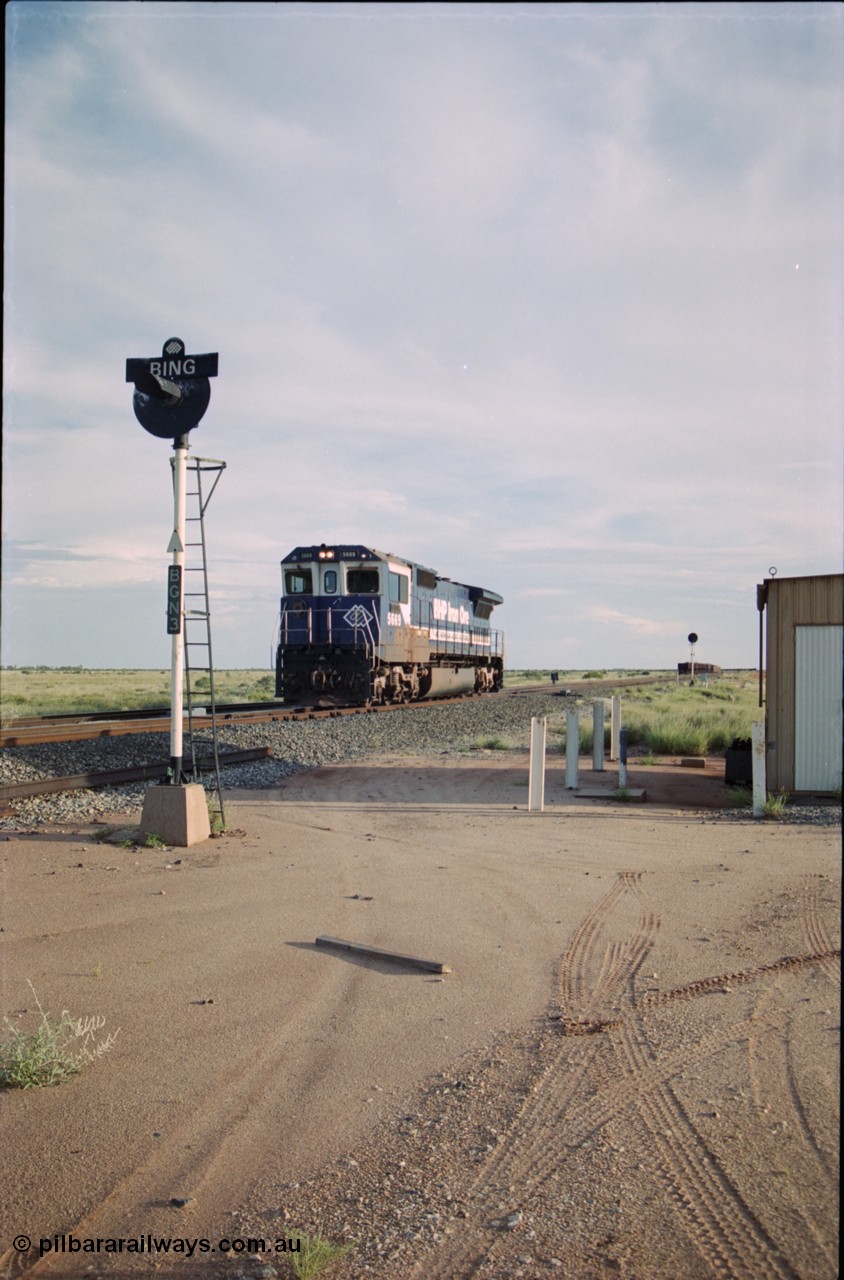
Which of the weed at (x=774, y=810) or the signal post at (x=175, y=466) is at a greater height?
the signal post at (x=175, y=466)

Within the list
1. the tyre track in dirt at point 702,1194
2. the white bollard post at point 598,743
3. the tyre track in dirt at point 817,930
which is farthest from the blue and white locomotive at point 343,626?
the tyre track in dirt at point 702,1194

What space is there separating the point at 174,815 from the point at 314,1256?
6.11 metres

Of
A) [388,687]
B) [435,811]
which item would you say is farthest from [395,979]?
[388,687]

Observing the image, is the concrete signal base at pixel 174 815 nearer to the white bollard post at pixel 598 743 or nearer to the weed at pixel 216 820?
the weed at pixel 216 820

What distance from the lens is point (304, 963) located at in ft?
18.0

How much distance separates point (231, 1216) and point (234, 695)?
134 ft

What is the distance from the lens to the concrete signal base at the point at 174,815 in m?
8.59

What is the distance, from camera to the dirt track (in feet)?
9.90

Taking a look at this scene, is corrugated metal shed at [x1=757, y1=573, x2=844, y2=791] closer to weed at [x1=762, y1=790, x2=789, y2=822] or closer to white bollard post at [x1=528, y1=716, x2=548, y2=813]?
weed at [x1=762, y1=790, x2=789, y2=822]

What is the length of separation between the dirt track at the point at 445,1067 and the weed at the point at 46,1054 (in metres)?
0.09

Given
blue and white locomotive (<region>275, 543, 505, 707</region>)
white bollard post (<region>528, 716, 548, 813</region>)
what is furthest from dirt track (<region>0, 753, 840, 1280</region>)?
blue and white locomotive (<region>275, 543, 505, 707</region>)

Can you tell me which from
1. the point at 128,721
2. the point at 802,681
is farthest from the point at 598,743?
the point at 128,721

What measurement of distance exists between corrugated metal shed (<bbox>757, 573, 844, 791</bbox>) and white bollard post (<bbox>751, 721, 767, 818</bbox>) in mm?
1370

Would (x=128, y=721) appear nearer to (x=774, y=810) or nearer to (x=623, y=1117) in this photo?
(x=774, y=810)
